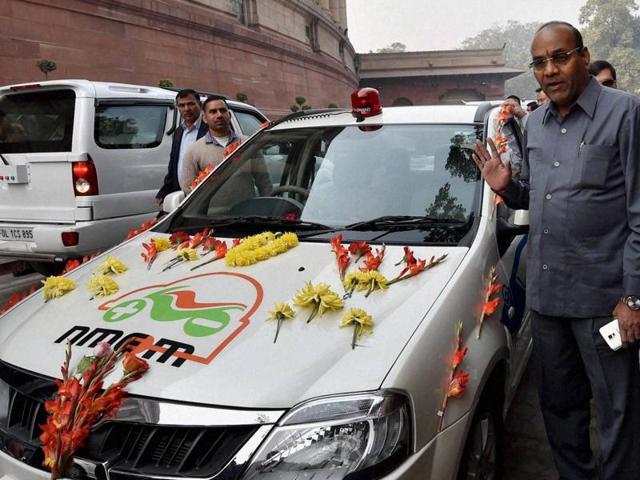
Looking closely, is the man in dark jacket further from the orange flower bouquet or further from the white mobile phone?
the white mobile phone

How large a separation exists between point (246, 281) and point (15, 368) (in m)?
0.83

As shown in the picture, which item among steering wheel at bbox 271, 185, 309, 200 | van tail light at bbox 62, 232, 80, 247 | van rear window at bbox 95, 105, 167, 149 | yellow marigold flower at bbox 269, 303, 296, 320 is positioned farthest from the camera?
van rear window at bbox 95, 105, 167, 149

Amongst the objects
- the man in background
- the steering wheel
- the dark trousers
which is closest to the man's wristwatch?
the dark trousers

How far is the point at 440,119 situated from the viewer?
118 inches

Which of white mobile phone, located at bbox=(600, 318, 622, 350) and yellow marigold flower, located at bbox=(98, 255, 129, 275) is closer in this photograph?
white mobile phone, located at bbox=(600, 318, 622, 350)

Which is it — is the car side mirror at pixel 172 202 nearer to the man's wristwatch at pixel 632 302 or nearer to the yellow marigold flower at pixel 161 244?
the yellow marigold flower at pixel 161 244

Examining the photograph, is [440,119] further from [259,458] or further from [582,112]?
[259,458]

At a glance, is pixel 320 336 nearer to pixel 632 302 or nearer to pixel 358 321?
pixel 358 321

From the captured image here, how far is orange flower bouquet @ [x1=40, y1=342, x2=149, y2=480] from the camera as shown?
1.58 m

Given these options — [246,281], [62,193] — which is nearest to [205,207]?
[246,281]

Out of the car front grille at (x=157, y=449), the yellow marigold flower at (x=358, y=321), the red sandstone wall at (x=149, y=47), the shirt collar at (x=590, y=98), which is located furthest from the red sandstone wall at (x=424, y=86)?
the car front grille at (x=157, y=449)

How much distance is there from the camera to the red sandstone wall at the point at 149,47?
1237cm

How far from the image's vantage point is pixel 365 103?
3.15m

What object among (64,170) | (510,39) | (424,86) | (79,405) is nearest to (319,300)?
(79,405)
